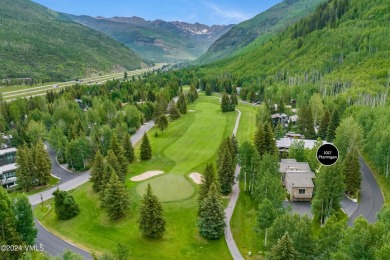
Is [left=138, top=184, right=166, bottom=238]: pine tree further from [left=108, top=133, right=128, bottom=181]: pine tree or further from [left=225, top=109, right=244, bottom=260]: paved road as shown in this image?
Answer: [left=108, top=133, right=128, bottom=181]: pine tree

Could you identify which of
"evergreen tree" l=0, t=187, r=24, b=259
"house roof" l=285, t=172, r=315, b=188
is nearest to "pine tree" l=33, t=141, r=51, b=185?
"evergreen tree" l=0, t=187, r=24, b=259

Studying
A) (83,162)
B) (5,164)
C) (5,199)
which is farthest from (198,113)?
(5,199)

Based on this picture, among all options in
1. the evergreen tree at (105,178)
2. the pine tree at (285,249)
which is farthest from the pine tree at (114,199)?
the pine tree at (285,249)

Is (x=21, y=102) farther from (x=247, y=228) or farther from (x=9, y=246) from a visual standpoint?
(x=247, y=228)

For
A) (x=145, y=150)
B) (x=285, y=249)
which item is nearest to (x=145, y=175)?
(x=145, y=150)

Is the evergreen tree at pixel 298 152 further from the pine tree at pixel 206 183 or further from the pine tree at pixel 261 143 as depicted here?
the pine tree at pixel 206 183
